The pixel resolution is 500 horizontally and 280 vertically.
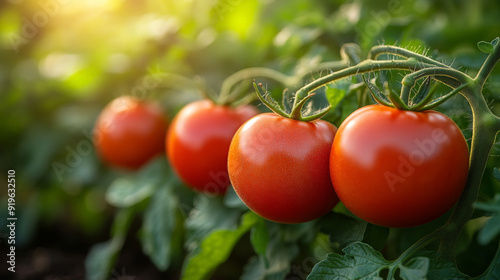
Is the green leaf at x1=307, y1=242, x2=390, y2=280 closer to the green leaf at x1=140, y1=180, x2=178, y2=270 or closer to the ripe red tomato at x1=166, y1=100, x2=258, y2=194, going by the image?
the ripe red tomato at x1=166, y1=100, x2=258, y2=194

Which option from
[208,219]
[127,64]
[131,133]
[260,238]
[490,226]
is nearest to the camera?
[490,226]

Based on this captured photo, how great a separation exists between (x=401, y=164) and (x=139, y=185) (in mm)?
1028

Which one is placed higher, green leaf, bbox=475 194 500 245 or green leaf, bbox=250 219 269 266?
green leaf, bbox=475 194 500 245

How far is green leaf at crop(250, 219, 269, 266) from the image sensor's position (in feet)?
3.46

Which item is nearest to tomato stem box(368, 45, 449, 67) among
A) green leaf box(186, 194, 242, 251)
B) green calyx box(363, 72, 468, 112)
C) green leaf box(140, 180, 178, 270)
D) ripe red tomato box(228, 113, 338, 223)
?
green calyx box(363, 72, 468, 112)

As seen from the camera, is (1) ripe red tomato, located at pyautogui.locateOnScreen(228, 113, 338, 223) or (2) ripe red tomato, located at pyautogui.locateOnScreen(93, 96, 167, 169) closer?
(1) ripe red tomato, located at pyautogui.locateOnScreen(228, 113, 338, 223)

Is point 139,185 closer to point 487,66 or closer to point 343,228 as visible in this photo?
point 343,228

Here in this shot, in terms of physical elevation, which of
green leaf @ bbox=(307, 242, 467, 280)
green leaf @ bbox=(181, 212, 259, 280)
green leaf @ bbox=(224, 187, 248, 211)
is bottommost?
green leaf @ bbox=(181, 212, 259, 280)

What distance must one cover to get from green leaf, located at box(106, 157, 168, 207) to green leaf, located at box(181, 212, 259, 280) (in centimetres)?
42

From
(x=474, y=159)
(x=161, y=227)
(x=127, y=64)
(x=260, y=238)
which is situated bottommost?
(x=161, y=227)

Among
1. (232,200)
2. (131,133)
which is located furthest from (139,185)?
(232,200)

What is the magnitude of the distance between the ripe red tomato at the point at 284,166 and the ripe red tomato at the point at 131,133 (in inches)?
33.7

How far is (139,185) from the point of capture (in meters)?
1.54

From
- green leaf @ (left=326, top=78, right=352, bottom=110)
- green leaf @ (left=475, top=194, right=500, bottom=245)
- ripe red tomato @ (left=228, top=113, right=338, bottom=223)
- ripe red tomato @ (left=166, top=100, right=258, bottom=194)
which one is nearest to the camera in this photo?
green leaf @ (left=475, top=194, right=500, bottom=245)
